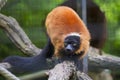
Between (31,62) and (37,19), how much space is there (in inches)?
8.9

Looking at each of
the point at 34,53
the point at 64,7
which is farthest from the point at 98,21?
the point at 34,53

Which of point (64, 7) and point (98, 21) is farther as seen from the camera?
point (98, 21)

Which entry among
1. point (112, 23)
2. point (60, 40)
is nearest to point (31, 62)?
point (60, 40)

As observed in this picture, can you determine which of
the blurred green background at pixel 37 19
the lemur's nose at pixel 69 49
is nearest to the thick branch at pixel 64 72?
the lemur's nose at pixel 69 49

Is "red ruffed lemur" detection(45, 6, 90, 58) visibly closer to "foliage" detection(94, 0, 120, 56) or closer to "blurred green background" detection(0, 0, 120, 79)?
"blurred green background" detection(0, 0, 120, 79)

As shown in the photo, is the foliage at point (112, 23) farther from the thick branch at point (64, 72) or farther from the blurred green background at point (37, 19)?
the thick branch at point (64, 72)

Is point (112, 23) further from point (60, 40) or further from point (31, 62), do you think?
point (31, 62)

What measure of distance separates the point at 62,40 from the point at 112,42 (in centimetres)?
32

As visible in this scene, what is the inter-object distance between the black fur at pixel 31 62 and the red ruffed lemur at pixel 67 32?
85 millimetres

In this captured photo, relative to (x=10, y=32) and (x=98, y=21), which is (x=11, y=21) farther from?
(x=98, y=21)

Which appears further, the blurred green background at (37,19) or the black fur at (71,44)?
the blurred green background at (37,19)

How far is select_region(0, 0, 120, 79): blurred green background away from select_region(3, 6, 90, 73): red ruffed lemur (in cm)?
4

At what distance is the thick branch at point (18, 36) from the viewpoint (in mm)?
2043

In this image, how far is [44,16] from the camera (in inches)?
79.6
